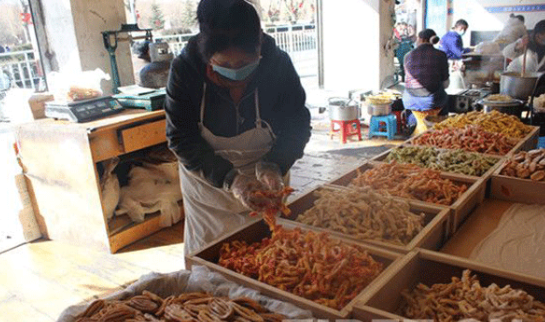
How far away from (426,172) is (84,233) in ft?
9.90

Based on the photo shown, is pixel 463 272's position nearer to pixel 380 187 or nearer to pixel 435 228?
pixel 435 228

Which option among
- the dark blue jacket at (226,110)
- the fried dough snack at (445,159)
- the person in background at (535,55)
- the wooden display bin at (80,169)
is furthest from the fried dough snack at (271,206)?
the person in background at (535,55)

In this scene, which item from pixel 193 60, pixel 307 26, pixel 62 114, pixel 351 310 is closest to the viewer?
pixel 351 310

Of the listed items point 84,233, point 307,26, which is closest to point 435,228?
point 84,233

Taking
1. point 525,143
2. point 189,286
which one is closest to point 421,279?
point 189,286

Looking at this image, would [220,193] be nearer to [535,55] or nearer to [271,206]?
[271,206]

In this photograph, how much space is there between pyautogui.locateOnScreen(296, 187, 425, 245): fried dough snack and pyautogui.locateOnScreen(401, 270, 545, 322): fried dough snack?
305mm

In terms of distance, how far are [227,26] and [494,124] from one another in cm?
278

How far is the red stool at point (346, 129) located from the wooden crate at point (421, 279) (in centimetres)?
517

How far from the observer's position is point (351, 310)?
142 centimetres

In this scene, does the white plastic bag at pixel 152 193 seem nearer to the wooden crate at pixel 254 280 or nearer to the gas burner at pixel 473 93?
the wooden crate at pixel 254 280

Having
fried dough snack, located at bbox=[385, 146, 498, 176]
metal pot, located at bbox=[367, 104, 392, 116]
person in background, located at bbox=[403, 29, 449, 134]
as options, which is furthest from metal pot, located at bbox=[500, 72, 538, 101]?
fried dough snack, located at bbox=[385, 146, 498, 176]

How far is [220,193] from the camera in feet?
7.82

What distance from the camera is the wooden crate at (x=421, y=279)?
4.76 feet
